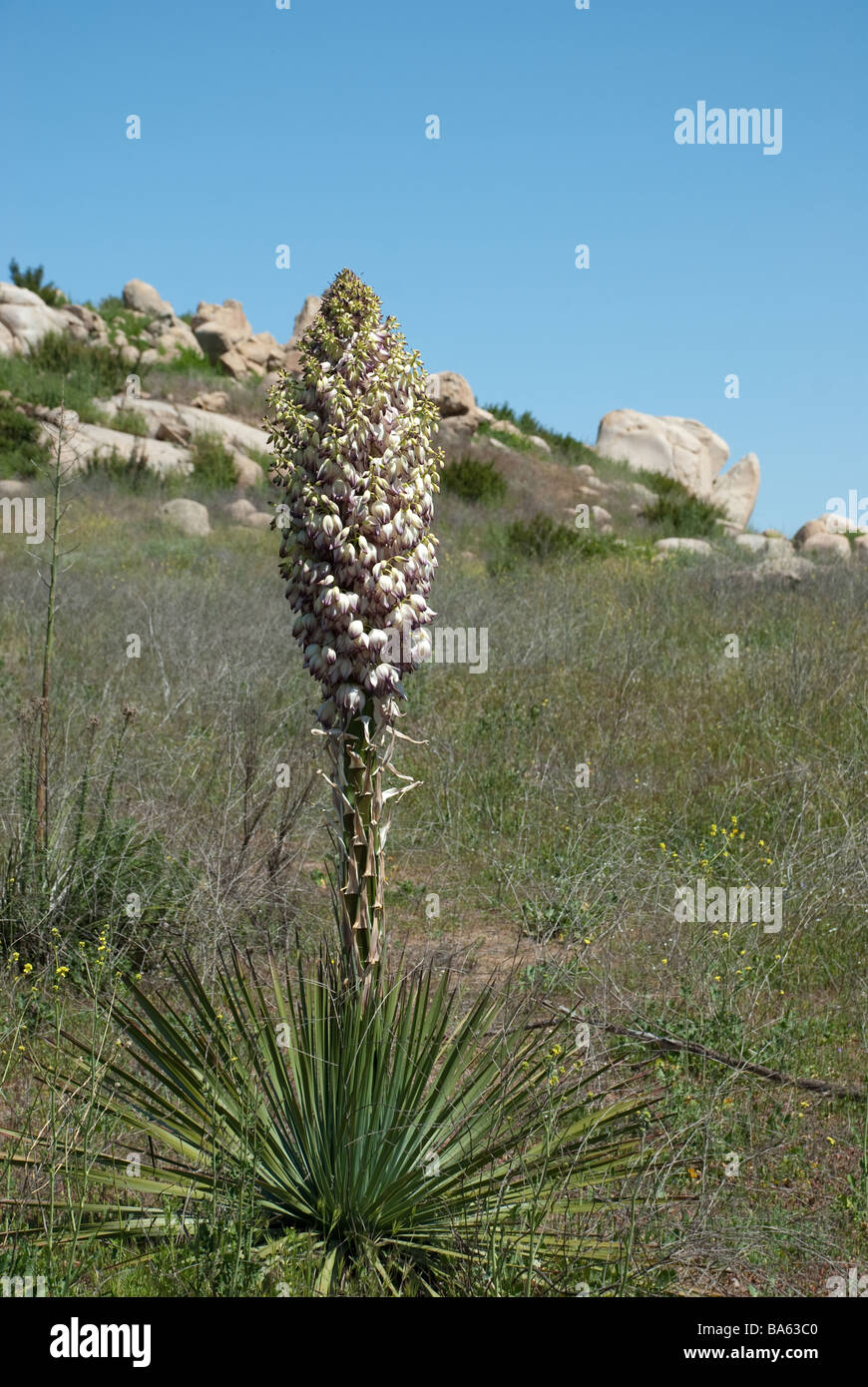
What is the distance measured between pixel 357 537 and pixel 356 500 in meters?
0.08

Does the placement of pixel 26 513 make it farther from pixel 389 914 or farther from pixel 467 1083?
pixel 467 1083

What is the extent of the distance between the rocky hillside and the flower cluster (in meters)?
10.4

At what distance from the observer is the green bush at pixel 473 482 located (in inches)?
800

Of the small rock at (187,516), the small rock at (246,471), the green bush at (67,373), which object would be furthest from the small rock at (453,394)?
the small rock at (187,516)

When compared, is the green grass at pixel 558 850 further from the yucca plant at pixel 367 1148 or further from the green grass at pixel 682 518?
the green grass at pixel 682 518

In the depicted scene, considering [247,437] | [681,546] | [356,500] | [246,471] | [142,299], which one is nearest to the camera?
[356,500]

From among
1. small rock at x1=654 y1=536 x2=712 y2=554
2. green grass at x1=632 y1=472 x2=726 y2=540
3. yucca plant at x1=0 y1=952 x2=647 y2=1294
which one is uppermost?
green grass at x1=632 y1=472 x2=726 y2=540

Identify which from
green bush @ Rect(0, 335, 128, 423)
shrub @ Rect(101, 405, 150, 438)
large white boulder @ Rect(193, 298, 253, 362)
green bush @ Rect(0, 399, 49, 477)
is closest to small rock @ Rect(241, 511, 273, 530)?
green bush @ Rect(0, 399, 49, 477)

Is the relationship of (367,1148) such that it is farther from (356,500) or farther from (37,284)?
(37,284)

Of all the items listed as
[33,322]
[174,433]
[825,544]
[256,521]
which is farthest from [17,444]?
[825,544]

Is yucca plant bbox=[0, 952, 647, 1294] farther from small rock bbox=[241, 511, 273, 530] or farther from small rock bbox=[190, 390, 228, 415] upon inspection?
small rock bbox=[190, 390, 228, 415]

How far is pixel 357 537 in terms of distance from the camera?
2.42m

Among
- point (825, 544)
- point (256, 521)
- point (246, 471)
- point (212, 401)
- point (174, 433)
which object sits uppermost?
point (212, 401)

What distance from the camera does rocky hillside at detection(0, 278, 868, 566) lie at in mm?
19375
